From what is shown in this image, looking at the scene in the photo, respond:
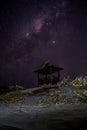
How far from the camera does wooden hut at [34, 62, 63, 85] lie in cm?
2648

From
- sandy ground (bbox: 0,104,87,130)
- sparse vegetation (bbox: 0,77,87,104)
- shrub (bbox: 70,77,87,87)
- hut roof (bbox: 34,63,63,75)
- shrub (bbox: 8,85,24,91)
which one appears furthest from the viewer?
hut roof (bbox: 34,63,63,75)

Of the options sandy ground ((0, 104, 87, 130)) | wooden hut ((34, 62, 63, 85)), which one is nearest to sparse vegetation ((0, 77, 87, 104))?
wooden hut ((34, 62, 63, 85))

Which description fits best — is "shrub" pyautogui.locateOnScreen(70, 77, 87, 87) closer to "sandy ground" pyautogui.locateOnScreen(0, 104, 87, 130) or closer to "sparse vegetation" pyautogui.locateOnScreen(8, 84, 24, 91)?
"sparse vegetation" pyautogui.locateOnScreen(8, 84, 24, 91)

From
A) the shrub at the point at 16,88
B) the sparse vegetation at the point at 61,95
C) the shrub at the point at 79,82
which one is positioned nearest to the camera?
the sparse vegetation at the point at 61,95

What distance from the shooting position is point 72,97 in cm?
1716

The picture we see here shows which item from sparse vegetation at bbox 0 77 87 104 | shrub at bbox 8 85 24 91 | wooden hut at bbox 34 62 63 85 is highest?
wooden hut at bbox 34 62 63 85

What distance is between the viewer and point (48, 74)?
89.6 ft

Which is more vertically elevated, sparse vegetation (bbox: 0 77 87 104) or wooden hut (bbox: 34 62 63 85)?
wooden hut (bbox: 34 62 63 85)

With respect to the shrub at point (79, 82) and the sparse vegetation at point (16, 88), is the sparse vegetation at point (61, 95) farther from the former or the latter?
the sparse vegetation at point (16, 88)

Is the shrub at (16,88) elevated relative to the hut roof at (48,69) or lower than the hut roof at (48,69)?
lower

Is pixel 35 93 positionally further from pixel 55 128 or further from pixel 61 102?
pixel 55 128

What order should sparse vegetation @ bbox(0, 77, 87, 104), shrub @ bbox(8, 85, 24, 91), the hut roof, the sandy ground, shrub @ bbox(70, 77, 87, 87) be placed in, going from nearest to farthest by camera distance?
the sandy ground
sparse vegetation @ bbox(0, 77, 87, 104)
shrub @ bbox(70, 77, 87, 87)
shrub @ bbox(8, 85, 24, 91)
the hut roof

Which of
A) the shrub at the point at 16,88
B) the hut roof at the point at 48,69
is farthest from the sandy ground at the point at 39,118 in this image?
the hut roof at the point at 48,69

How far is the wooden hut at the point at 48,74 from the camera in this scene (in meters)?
26.5
